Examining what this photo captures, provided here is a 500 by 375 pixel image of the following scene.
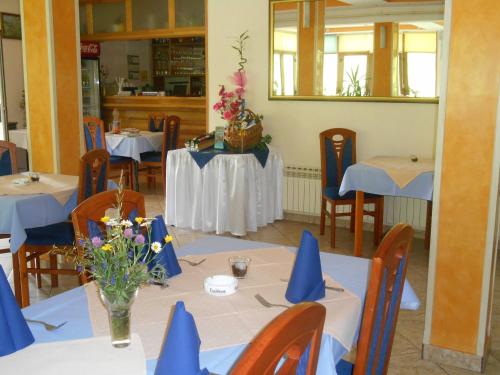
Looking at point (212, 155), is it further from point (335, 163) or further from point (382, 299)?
point (382, 299)

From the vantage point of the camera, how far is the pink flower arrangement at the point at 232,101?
532 cm

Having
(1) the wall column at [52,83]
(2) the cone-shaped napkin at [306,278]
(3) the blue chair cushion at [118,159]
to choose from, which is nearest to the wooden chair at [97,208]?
(2) the cone-shaped napkin at [306,278]

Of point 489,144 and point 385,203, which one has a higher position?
point 489,144

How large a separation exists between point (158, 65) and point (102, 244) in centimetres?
891

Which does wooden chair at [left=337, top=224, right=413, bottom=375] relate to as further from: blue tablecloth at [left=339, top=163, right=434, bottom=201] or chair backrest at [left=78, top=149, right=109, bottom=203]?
blue tablecloth at [left=339, top=163, right=434, bottom=201]

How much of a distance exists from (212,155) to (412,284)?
204 cm

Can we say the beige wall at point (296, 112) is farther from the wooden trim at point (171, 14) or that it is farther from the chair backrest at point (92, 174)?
the chair backrest at point (92, 174)

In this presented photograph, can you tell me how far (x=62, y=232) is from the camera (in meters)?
3.47

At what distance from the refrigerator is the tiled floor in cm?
218

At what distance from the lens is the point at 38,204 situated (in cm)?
328

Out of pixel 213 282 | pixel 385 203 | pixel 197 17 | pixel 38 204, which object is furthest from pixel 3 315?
pixel 197 17

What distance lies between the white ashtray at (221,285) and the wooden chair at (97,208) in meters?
0.47

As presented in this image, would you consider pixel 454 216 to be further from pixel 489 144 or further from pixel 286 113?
pixel 286 113

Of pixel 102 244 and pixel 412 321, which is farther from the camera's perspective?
pixel 412 321
